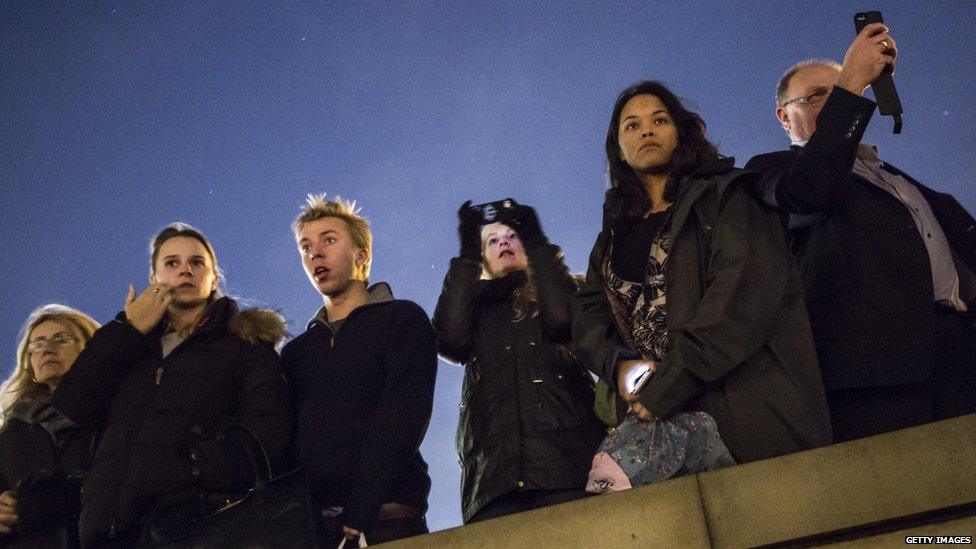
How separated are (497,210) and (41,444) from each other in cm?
226

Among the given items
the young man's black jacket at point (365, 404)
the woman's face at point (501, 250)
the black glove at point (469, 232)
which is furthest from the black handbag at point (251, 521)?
the woman's face at point (501, 250)

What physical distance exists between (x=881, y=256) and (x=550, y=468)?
1470 millimetres

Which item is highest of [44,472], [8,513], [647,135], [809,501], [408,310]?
[647,135]

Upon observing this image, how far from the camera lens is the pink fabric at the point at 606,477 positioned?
119 inches

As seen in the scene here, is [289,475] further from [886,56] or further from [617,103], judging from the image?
[886,56]

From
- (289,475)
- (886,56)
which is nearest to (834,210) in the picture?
(886,56)

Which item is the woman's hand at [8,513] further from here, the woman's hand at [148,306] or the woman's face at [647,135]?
the woman's face at [647,135]

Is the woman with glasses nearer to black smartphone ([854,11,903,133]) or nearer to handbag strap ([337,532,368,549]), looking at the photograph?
handbag strap ([337,532,368,549])

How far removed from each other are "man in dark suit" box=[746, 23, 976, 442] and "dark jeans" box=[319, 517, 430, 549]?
163 centimetres

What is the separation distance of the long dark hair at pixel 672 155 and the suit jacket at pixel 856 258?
0.28m

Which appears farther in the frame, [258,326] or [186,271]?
[186,271]

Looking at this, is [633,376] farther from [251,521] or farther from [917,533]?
[251,521]

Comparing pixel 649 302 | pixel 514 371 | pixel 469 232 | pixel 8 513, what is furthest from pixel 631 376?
pixel 8 513

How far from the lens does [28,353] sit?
5.00m
